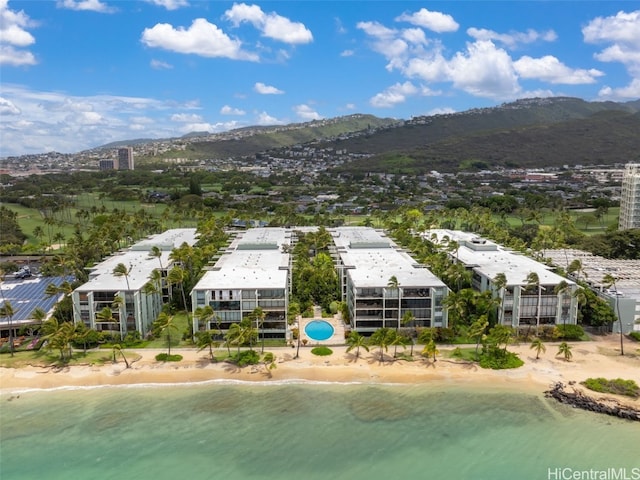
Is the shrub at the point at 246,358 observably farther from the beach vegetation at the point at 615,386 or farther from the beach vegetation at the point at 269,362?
the beach vegetation at the point at 615,386

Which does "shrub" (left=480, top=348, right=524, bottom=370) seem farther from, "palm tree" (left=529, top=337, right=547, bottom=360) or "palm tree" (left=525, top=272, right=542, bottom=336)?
"palm tree" (left=525, top=272, right=542, bottom=336)

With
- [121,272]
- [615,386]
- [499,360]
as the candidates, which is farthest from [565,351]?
[121,272]

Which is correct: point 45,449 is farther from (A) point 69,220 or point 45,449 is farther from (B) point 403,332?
(A) point 69,220

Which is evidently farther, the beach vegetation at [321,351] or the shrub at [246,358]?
the beach vegetation at [321,351]

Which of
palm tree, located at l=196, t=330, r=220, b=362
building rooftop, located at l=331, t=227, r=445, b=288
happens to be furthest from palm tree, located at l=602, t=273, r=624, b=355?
palm tree, located at l=196, t=330, r=220, b=362

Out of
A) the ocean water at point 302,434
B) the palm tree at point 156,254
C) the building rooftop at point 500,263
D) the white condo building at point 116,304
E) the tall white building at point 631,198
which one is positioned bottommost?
the ocean water at point 302,434

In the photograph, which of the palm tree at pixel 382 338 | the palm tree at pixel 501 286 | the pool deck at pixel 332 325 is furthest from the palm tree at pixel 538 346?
the pool deck at pixel 332 325
